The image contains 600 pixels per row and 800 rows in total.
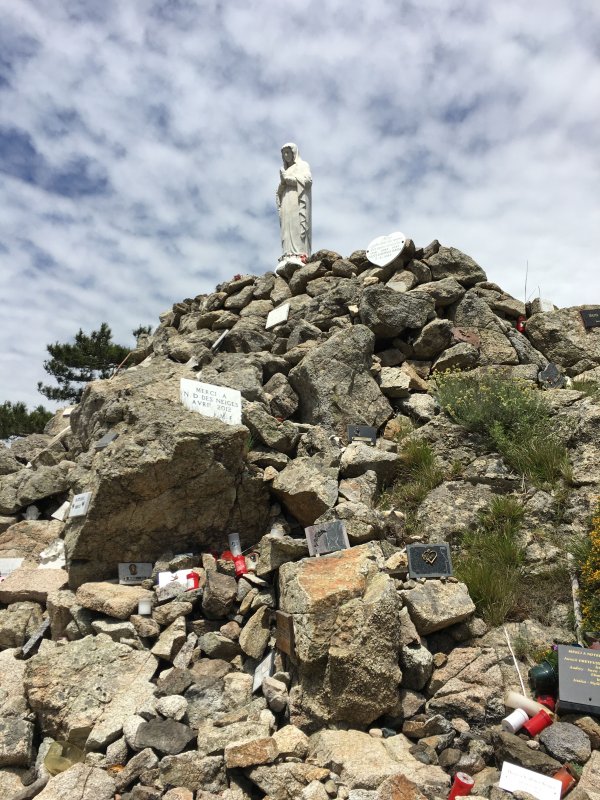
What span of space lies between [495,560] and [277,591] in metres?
2.06

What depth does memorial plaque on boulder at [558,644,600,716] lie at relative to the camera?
398 cm

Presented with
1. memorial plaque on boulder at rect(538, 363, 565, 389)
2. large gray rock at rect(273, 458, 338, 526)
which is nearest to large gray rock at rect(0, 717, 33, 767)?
large gray rock at rect(273, 458, 338, 526)

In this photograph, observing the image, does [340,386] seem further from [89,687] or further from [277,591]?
[89,687]

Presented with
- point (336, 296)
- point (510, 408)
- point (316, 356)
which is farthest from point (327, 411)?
point (336, 296)

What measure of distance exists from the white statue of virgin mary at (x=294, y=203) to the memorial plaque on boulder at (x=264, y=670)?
32.0ft

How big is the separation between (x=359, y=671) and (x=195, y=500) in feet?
8.35

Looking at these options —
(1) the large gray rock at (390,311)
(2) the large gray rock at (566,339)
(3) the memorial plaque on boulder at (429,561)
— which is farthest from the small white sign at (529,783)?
(2) the large gray rock at (566,339)

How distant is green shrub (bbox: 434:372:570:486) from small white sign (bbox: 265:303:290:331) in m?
3.48

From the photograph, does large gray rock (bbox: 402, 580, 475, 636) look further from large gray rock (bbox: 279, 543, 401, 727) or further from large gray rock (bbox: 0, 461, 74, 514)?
large gray rock (bbox: 0, 461, 74, 514)

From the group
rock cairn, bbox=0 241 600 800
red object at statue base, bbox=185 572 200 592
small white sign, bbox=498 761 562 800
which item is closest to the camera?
small white sign, bbox=498 761 562 800

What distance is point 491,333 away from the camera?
946cm

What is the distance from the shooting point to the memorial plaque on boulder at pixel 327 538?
528 cm

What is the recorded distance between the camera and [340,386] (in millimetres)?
7980

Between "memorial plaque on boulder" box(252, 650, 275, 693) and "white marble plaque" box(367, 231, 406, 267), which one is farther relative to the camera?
"white marble plaque" box(367, 231, 406, 267)
